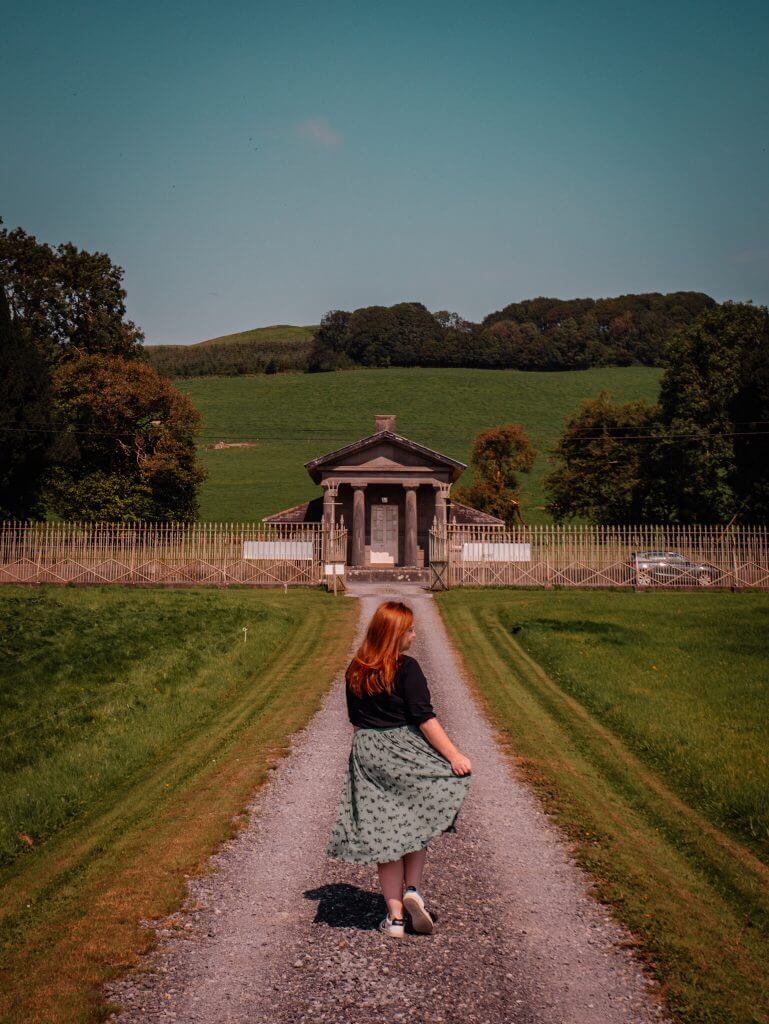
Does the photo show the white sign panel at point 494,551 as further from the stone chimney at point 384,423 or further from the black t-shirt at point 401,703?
the black t-shirt at point 401,703

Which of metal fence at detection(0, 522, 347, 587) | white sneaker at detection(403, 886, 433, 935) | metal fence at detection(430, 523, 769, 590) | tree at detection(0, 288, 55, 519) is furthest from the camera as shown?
tree at detection(0, 288, 55, 519)

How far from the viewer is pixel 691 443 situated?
47219mm

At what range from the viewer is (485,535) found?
1388 inches

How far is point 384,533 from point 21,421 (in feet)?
61.7

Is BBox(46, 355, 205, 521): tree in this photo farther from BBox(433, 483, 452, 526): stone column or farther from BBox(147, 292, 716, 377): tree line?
BBox(147, 292, 716, 377): tree line

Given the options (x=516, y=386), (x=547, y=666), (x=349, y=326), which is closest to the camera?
(x=547, y=666)

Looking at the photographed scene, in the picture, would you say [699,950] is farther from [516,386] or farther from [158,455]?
[516,386]

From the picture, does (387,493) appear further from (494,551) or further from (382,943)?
(382,943)

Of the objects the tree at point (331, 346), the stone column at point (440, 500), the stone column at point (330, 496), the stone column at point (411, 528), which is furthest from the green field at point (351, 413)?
the stone column at point (440, 500)

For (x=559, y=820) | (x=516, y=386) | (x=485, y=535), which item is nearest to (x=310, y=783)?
(x=559, y=820)

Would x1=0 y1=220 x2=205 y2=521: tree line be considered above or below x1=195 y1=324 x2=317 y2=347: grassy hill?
below

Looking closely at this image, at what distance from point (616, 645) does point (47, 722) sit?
12016mm

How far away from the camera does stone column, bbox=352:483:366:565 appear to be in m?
40.5

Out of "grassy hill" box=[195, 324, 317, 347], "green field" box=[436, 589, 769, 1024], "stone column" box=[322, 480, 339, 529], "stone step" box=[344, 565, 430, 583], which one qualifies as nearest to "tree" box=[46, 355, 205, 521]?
"stone column" box=[322, 480, 339, 529]
